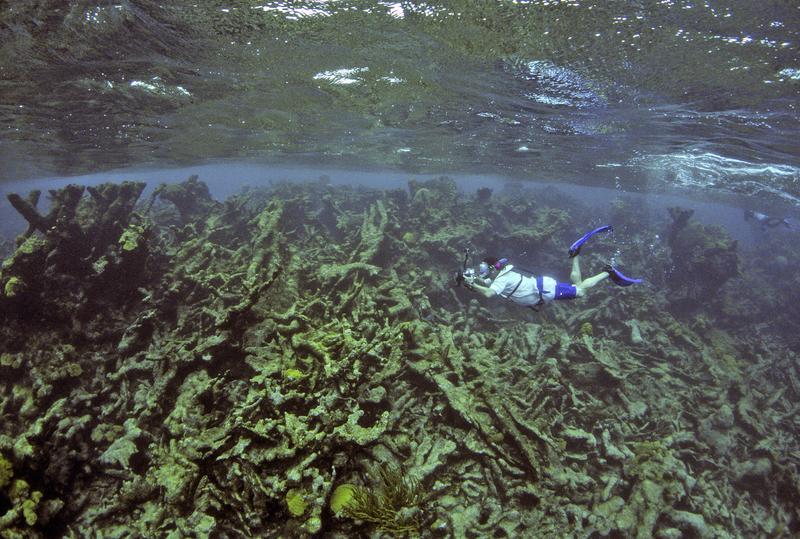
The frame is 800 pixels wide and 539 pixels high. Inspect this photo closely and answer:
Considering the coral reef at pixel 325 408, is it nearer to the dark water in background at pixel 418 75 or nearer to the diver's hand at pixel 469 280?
the diver's hand at pixel 469 280

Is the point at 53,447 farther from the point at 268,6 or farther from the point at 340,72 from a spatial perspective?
the point at 340,72

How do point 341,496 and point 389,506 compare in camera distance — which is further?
point 341,496

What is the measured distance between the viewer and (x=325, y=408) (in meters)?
4.63

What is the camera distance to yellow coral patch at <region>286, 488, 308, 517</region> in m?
3.81

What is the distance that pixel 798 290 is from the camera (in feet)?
70.5

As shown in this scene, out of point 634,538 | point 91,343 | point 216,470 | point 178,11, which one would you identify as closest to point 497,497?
point 634,538

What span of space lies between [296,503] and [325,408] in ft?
3.46

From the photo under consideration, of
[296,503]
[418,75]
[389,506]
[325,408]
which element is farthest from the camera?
[418,75]

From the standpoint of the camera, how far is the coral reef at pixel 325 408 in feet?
13.7

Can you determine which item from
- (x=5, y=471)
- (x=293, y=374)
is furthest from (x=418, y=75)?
(x=5, y=471)

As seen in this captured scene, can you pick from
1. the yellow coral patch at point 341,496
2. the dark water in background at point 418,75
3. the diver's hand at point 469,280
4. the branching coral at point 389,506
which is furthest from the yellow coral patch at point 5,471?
the dark water in background at point 418,75

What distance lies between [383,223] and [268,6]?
6.07 meters

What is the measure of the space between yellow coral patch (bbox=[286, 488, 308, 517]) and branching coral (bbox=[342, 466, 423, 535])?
0.43 metres

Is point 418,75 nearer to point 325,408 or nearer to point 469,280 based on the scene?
point 469,280
